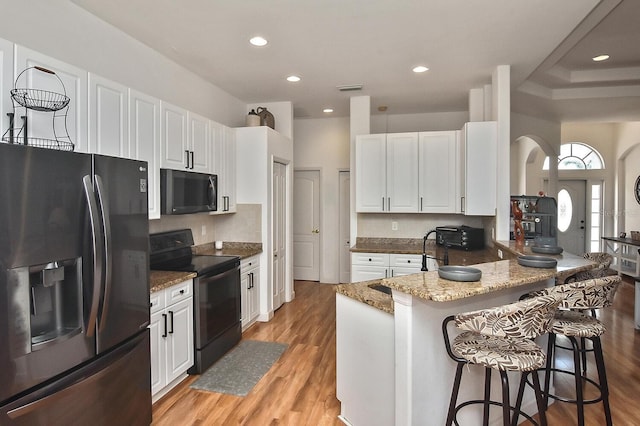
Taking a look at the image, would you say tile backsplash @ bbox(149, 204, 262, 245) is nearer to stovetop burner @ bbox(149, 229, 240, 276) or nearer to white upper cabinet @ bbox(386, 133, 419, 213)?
stovetop burner @ bbox(149, 229, 240, 276)

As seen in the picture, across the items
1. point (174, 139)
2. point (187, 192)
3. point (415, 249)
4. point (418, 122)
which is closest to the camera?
point (174, 139)

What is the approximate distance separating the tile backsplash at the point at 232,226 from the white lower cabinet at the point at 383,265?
1271 mm

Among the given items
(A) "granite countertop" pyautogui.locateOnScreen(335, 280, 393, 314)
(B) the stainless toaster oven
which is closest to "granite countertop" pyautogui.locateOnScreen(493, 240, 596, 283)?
(B) the stainless toaster oven

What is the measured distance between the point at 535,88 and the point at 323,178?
3291 millimetres

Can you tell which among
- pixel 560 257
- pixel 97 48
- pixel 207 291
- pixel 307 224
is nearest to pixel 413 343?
pixel 560 257

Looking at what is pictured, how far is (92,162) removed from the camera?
1.83m

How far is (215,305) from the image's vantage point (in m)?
3.32

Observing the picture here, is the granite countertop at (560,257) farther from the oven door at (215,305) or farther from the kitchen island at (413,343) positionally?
the oven door at (215,305)

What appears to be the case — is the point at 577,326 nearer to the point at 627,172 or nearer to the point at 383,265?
the point at 383,265

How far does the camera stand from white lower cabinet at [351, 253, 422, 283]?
14.7 feet

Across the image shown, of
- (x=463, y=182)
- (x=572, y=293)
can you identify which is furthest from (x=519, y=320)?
(x=463, y=182)

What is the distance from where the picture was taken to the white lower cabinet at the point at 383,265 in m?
4.47

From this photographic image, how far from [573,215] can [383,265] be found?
631cm

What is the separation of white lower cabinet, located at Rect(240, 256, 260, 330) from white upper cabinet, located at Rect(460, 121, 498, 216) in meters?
2.55
